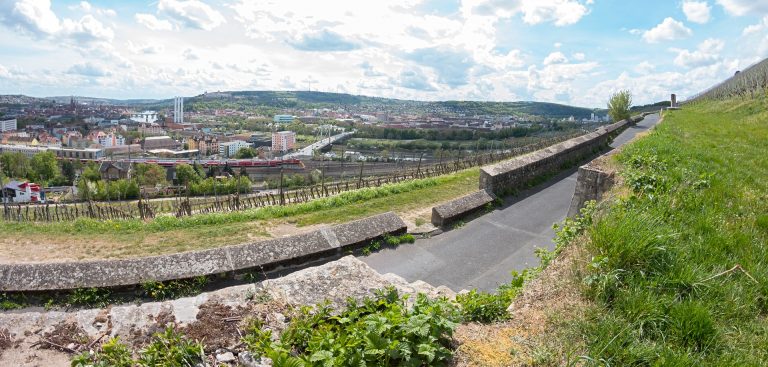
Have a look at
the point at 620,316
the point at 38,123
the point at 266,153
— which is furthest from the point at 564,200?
the point at 38,123

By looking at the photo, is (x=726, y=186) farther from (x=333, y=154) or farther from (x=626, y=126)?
(x=333, y=154)

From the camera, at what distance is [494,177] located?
952 centimetres

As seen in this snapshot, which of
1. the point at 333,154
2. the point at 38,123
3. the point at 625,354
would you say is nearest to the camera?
the point at 625,354

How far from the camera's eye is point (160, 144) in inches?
5541

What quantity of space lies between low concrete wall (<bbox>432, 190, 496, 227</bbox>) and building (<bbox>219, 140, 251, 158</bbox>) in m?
125

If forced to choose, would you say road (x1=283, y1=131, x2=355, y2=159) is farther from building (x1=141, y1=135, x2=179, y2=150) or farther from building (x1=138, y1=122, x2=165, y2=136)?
building (x1=138, y1=122, x2=165, y2=136)

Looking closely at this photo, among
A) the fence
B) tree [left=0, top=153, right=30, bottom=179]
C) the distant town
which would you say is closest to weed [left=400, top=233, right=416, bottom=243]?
the fence

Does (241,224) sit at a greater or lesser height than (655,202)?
lesser

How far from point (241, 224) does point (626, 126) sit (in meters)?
29.9

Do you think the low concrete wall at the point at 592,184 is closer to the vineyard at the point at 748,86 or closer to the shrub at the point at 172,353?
the shrub at the point at 172,353

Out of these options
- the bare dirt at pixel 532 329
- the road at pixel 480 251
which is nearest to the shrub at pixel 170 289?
the road at pixel 480 251

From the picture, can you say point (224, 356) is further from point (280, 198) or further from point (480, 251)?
point (280, 198)

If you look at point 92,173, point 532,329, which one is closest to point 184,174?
point 92,173

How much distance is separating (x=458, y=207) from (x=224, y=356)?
577 cm
